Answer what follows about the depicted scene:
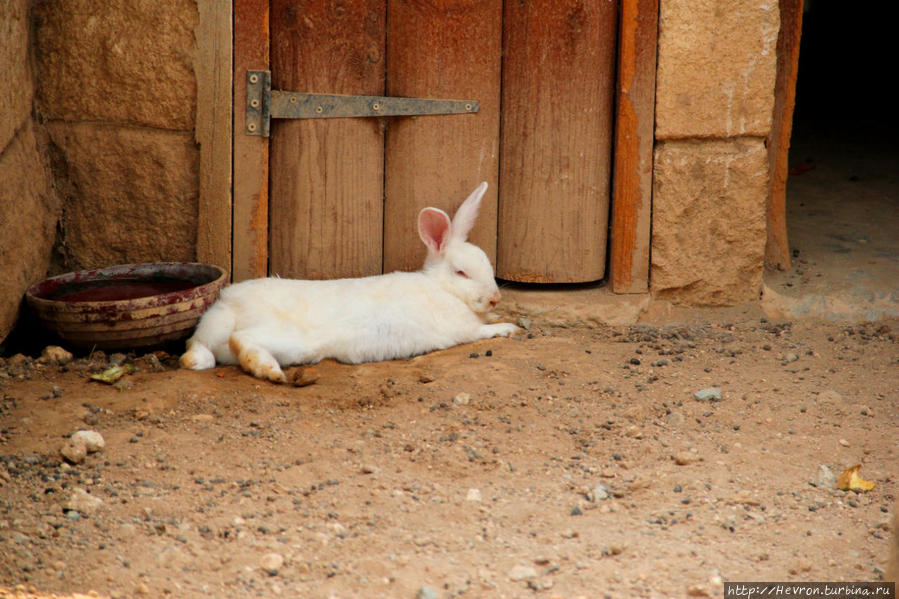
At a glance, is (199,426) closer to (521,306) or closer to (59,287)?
(59,287)

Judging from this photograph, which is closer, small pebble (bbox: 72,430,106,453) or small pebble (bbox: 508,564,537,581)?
small pebble (bbox: 508,564,537,581)

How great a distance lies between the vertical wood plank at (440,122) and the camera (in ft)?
14.3

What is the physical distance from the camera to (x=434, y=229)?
439cm

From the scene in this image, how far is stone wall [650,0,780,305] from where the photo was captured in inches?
169

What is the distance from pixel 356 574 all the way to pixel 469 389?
135cm

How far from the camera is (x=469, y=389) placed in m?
3.72

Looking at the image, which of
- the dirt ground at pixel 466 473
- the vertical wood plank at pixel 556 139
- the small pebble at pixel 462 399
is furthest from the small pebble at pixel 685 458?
the vertical wood plank at pixel 556 139

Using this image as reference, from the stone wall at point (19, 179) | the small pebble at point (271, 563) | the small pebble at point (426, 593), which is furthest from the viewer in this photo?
the stone wall at point (19, 179)

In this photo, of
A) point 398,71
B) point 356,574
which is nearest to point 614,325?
point 398,71

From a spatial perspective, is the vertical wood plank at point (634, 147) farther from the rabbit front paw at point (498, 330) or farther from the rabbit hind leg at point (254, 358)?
the rabbit hind leg at point (254, 358)

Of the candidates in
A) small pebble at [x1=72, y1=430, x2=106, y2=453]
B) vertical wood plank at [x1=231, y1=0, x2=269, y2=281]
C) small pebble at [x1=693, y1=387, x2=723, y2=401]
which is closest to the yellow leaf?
small pebble at [x1=693, y1=387, x2=723, y2=401]

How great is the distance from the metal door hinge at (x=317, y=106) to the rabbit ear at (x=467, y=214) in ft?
1.30

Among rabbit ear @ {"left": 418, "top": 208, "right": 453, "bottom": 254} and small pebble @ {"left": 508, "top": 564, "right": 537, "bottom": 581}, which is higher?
rabbit ear @ {"left": 418, "top": 208, "right": 453, "bottom": 254}

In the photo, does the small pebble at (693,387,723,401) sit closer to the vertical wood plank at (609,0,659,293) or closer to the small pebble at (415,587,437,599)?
the vertical wood plank at (609,0,659,293)
